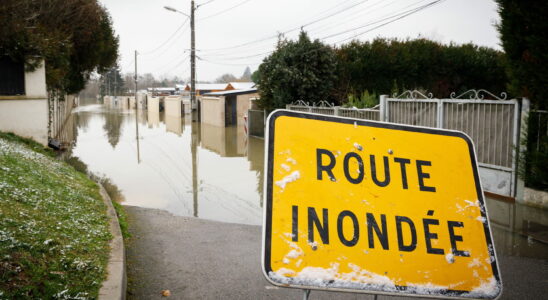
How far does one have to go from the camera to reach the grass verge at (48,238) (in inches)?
134

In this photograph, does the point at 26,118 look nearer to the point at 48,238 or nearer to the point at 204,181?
the point at 204,181

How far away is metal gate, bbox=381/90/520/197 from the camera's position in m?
7.94

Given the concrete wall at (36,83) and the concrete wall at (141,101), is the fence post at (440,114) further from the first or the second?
the concrete wall at (141,101)

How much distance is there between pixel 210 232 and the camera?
253 inches

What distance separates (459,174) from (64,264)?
333 centimetres

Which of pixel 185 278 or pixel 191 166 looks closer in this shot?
pixel 185 278

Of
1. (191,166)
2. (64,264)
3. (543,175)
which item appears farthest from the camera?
(191,166)

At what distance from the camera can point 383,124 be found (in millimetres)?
2287

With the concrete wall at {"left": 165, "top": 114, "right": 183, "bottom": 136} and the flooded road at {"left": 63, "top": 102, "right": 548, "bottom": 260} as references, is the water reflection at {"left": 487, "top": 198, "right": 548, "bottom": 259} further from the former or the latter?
the concrete wall at {"left": 165, "top": 114, "right": 183, "bottom": 136}

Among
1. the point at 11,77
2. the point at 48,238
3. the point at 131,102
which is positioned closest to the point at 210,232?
the point at 48,238

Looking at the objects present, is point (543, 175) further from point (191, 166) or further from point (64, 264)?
point (191, 166)

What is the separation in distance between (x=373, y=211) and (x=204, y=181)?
29.6 feet

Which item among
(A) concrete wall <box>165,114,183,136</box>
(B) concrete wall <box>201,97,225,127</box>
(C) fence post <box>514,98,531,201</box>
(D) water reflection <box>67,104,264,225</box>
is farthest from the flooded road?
(B) concrete wall <box>201,97,225,127</box>

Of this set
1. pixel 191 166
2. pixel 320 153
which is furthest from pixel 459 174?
pixel 191 166
